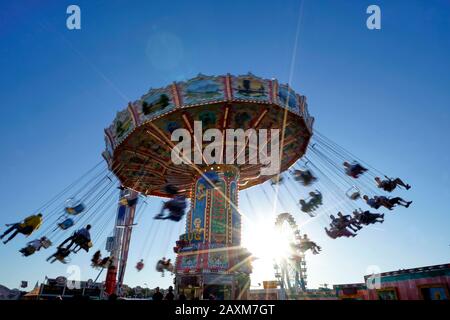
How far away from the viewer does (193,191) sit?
15.3 metres

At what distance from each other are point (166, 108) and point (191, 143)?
9.76 ft

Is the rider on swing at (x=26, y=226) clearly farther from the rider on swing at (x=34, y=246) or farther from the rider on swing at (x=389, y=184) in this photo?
the rider on swing at (x=389, y=184)

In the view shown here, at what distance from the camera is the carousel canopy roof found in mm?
11961

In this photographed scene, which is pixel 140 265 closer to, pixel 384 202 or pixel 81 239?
pixel 81 239

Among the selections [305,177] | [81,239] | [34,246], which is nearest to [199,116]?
[305,177]

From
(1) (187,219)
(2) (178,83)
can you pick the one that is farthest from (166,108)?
(1) (187,219)

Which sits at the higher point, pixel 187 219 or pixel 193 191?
pixel 193 191

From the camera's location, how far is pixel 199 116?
12.8 metres

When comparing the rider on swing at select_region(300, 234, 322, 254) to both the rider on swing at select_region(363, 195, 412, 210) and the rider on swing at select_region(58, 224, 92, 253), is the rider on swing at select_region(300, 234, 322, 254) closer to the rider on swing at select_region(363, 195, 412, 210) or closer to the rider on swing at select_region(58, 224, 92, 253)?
the rider on swing at select_region(363, 195, 412, 210)

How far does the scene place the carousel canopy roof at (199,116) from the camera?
39.2 feet

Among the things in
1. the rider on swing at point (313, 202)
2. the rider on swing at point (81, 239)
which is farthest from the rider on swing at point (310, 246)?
the rider on swing at point (81, 239)

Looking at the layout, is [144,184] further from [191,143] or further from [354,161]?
[354,161]
